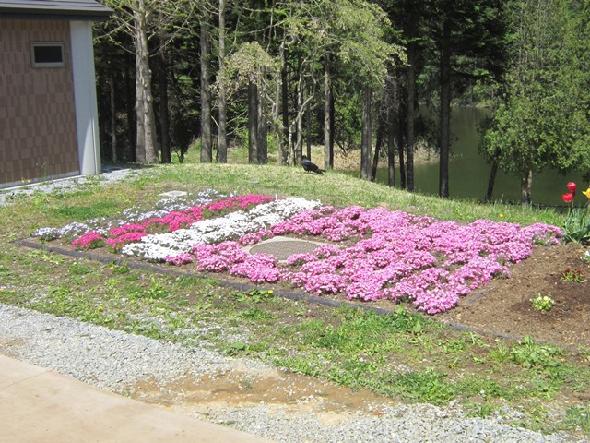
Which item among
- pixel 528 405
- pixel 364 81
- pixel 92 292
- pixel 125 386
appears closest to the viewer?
pixel 528 405

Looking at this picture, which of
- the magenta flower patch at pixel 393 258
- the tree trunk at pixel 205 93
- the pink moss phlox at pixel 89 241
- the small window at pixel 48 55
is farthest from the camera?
the tree trunk at pixel 205 93

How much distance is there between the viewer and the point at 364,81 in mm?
26062

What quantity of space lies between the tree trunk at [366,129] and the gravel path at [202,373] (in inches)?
839

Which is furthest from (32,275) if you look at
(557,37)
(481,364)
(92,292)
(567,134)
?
(557,37)

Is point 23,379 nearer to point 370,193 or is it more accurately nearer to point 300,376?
point 300,376

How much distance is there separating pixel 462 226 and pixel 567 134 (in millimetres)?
21460

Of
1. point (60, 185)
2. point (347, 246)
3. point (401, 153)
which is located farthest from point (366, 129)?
point (347, 246)

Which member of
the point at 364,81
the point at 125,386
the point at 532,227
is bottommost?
the point at 125,386

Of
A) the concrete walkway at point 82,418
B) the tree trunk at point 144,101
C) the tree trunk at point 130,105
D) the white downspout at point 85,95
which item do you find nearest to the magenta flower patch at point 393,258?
the concrete walkway at point 82,418

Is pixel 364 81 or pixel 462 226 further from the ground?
pixel 364 81

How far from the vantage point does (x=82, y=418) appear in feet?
18.2

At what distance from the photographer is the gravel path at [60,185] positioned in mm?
14914

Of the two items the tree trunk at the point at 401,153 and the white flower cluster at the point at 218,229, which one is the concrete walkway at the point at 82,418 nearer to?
the white flower cluster at the point at 218,229

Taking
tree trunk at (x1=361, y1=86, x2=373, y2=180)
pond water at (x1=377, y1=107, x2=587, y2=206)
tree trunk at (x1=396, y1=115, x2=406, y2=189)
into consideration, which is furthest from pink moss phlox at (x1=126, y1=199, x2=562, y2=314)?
pond water at (x1=377, y1=107, x2=587, y2=206)
